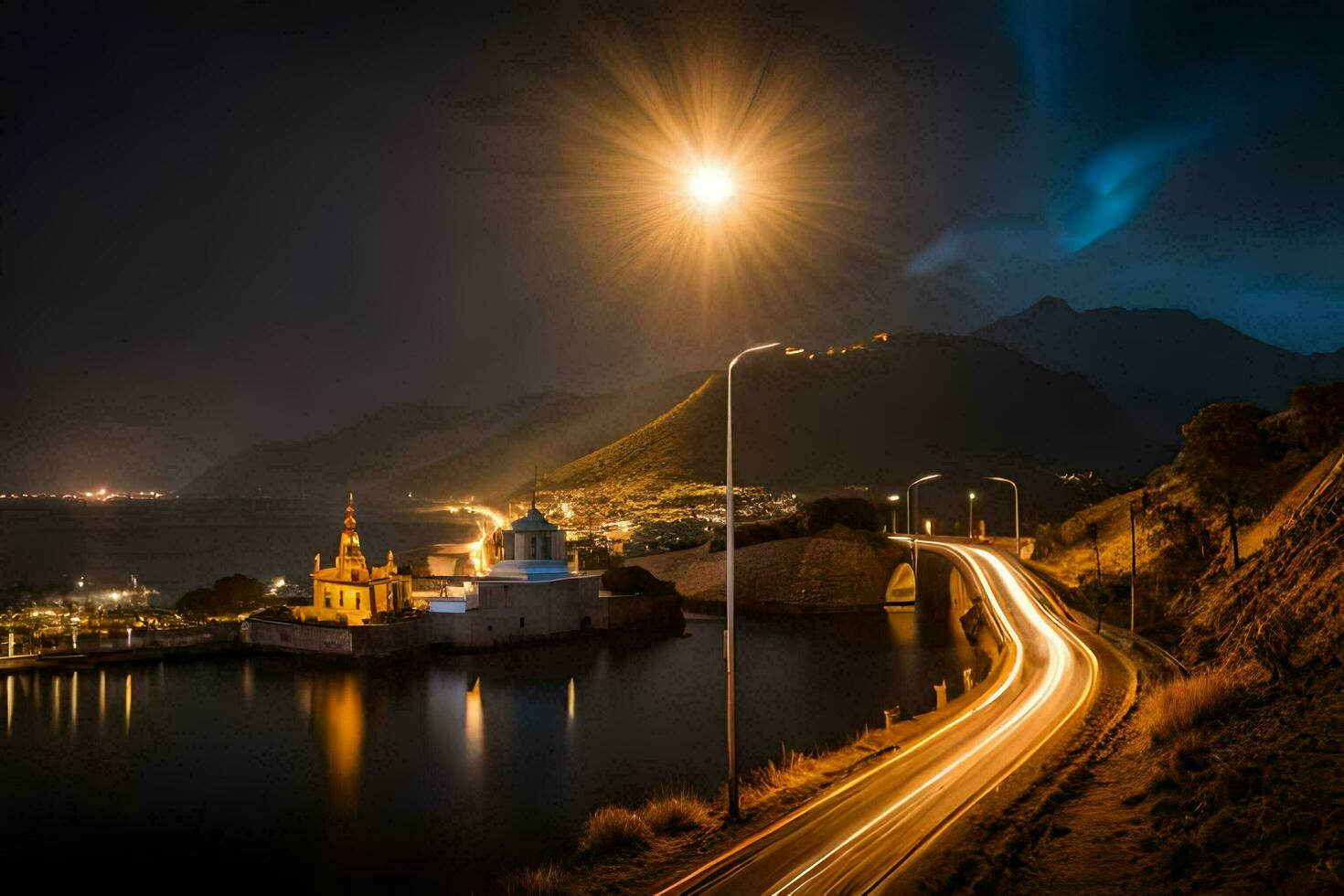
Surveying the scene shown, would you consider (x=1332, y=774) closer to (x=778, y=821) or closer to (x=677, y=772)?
(x=778, y=821)

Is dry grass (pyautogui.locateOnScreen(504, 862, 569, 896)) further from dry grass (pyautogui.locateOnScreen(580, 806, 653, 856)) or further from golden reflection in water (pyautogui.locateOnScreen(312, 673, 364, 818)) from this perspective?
golden reflection in water (pyautogui.locateOnScreen(312, 673, 364, 818))

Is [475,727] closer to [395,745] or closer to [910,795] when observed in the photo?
[395,745]

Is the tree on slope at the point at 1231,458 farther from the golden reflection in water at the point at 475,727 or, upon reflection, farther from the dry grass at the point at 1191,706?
the golden reflection in water at the point at 475,727

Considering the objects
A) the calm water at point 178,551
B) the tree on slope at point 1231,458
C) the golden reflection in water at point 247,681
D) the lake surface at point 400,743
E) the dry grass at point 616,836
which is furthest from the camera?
the calm water at point 178,551

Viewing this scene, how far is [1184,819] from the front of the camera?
1376 cm

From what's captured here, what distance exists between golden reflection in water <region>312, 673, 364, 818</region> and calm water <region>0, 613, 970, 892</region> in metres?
0.12

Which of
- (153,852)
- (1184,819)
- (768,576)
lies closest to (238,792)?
(153,852)

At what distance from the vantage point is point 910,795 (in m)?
16.9

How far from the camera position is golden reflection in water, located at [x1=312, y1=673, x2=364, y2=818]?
1126 inches

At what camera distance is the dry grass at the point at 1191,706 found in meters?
18.2

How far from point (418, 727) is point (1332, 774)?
3143 cm

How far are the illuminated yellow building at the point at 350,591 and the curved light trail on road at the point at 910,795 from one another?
3475 centimetres

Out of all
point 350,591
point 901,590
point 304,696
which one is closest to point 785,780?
point 304,696

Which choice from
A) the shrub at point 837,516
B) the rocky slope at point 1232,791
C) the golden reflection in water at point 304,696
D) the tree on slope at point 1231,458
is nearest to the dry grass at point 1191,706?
the rocky slope at point 1232,791
